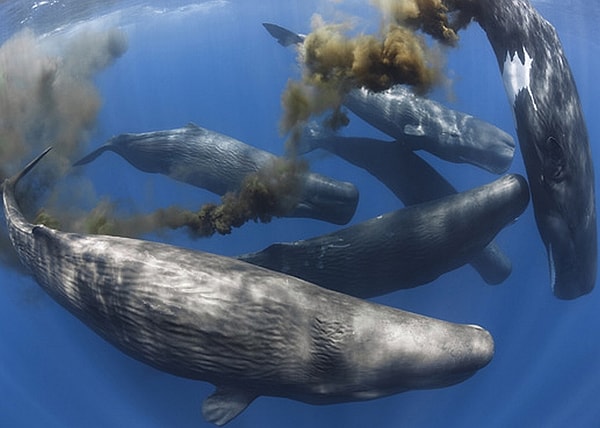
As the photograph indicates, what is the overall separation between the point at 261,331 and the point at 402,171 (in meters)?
6.56

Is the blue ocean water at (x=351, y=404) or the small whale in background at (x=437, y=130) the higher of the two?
the small whale in background at (x=437, y=130)

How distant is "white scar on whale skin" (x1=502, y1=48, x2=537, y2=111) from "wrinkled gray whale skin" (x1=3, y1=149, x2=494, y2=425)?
14.1 feet

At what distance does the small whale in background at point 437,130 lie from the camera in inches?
451

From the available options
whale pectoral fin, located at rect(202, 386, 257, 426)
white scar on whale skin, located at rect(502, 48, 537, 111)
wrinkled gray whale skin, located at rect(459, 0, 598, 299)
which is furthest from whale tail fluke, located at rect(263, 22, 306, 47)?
whale pectoral fin, located at rect(202, 386, 257, 426)

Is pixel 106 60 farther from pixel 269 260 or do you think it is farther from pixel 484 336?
pixel 484 336

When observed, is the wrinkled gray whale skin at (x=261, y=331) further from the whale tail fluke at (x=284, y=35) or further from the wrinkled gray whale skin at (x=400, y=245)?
the whale tail fluke at (x=284, y=35)

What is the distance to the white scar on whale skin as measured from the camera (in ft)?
26.8

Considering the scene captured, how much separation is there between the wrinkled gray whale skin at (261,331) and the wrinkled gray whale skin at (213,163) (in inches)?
154

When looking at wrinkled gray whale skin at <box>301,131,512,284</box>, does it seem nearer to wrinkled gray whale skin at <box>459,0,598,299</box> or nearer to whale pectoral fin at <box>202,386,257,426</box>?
wrinkled gray whale skin at <box>459,0,598,299</box>

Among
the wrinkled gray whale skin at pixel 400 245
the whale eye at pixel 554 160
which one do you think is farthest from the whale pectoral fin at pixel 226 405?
the whale eye at pixel 554 160

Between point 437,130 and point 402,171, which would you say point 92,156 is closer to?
point 402,171

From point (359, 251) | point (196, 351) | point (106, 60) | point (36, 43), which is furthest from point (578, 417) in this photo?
point (36, 43)

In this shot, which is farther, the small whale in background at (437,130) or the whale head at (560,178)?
the small whale in background at (437,130)

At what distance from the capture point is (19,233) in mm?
7418
